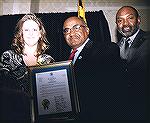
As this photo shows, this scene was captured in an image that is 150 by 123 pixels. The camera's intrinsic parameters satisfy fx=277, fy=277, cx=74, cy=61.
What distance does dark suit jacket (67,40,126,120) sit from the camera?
1632 mm

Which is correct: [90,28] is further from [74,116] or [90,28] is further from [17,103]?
[17,103]

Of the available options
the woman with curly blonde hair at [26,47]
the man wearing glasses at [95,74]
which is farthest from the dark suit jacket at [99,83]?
the woman with curly blonde hair at [26,47]

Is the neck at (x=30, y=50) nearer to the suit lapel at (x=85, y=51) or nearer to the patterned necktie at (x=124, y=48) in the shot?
the suit lapel at (x=85, y=51)

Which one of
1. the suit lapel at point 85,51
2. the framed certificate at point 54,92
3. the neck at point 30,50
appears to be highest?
the neck at point 30,50

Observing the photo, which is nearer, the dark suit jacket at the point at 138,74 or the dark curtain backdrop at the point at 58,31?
the dark suit jacket at the point at 138,74

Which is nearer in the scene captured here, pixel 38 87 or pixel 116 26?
pixel 38 87

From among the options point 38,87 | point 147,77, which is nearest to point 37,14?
point 38,87

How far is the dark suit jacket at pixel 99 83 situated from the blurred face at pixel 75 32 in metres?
0.06

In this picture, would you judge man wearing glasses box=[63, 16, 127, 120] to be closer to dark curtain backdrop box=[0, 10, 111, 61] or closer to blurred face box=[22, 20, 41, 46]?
dark curtain backdrop box=[0, 10, 111, 61]

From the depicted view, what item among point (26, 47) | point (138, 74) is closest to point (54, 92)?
point (26, 47)

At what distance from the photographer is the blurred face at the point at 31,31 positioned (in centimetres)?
181

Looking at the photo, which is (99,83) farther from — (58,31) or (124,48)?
(58,31)

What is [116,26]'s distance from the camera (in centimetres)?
179

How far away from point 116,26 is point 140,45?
7.8 inches
